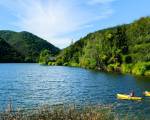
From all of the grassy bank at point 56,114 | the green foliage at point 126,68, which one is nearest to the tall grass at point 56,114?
the grassy bank at point 56,114

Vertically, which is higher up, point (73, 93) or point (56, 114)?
point (56, 114)

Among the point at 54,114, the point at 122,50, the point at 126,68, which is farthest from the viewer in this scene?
the point at 122,50

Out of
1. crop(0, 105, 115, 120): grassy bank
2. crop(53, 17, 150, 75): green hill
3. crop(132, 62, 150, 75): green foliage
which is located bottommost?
crop(0, 105, 115, 120): grassy bank

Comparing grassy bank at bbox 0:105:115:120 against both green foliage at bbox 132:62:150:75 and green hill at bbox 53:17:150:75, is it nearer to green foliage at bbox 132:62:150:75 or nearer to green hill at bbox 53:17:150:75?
green foliage at bbox 132:62:150:75

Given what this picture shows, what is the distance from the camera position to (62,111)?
671 inches

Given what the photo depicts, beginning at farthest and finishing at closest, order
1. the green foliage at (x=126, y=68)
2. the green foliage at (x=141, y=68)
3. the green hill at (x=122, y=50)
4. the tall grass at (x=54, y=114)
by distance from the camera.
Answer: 1. the green hill at (x=122, y=50)
2. the green foliage at (x=126, y=68)
3. the green foliage at (x=141, y=68)
4. the tall grass at (x=54, y=114)

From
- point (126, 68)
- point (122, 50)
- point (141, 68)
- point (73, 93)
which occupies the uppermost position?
point (122, 50)

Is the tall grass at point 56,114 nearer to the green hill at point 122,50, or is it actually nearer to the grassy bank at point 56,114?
the grassy bank at point 56,114

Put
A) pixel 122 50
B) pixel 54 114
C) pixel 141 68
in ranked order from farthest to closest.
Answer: pixel 122 50 < pixel 141 68 < pixel 54 114

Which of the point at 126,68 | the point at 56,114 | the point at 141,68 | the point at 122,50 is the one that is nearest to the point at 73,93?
the point at 56,114

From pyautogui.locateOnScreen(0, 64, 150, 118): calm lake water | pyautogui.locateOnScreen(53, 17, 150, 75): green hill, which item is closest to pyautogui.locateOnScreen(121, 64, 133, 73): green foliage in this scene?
pyautogui.locateOnScreen(53, 17, 150, 75): green hill

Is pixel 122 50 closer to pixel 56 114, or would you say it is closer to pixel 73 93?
pixel 73 93

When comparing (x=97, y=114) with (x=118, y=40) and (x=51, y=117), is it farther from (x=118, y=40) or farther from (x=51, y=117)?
(x=118, y=40)

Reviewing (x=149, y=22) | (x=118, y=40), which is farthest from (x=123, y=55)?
(x=149, y=22)
